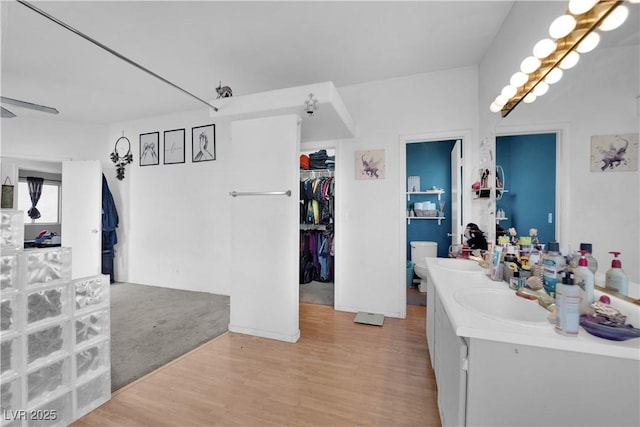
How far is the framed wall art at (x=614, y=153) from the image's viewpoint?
87cm

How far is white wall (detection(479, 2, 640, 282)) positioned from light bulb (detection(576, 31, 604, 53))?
24mm

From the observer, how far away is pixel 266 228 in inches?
93.6

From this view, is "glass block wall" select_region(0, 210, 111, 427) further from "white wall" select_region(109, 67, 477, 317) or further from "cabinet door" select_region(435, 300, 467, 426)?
"cabinet door" select_region(435, 300, 467, 426)

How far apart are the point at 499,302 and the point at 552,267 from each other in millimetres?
276

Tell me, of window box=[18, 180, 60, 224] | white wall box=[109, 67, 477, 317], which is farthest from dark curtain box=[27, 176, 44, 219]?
white wall box=[109, 67, 477, 317]

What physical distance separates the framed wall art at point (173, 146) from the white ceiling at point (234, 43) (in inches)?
27.8

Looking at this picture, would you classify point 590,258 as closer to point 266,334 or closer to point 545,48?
point 545,48

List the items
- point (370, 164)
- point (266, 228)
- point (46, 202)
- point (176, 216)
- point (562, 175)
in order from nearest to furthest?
1. point (562, 175)
2. point (266, 228)
3. point (370, 164)
4. point (176, 216)
5. point (46, 202)

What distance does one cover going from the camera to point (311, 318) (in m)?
2.82

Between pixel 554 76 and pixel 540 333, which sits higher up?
pixel 554 76

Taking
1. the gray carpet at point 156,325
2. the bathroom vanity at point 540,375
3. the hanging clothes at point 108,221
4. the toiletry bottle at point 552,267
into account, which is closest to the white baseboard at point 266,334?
the gray carpet at point 156,325

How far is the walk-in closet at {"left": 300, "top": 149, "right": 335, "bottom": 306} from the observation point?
3.91 m

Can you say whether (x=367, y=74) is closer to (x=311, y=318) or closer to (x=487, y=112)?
(x=487, y=112)

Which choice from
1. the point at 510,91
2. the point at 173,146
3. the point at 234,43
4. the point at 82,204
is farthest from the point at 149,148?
the point at 510,91
